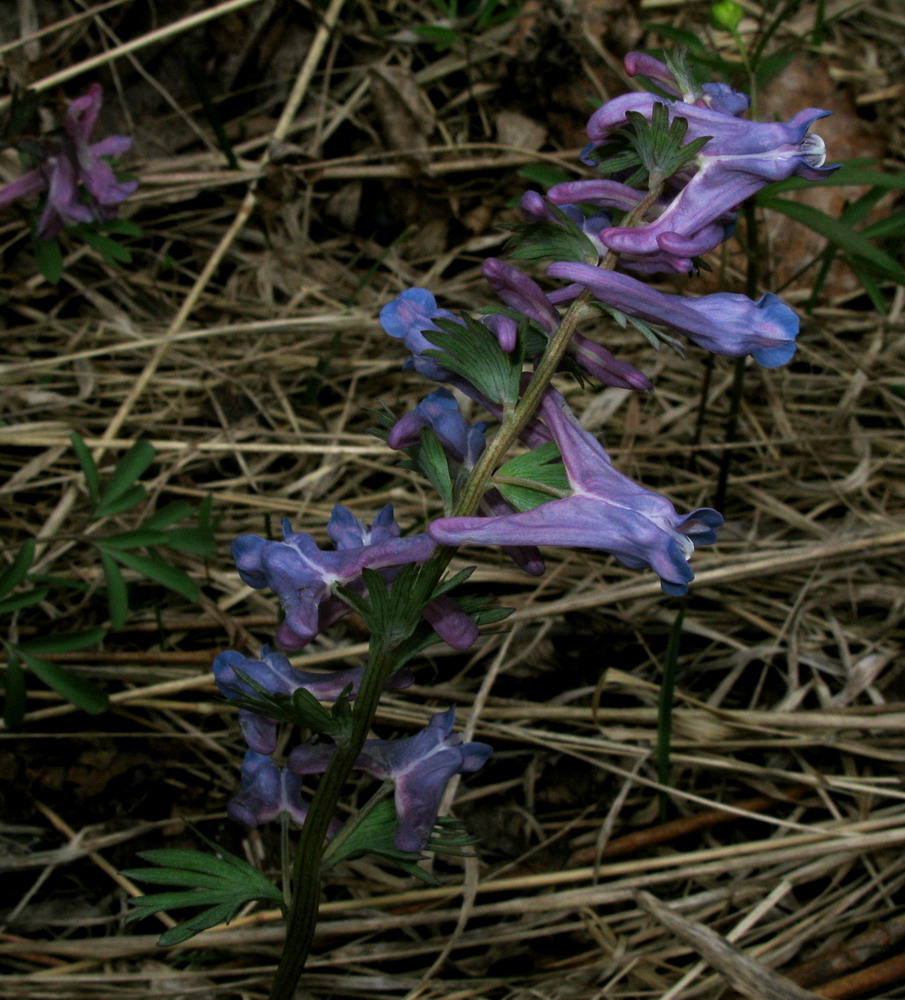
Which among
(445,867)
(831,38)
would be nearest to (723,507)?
(445,867)

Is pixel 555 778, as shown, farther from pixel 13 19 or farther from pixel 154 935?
pixel 13 19

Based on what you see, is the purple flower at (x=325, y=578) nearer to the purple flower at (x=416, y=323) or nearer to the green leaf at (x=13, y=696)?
the purple flower at (x=416, y=323)

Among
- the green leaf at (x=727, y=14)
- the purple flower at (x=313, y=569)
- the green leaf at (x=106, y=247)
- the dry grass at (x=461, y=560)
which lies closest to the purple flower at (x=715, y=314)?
the purple flower at (x=313, y=569)

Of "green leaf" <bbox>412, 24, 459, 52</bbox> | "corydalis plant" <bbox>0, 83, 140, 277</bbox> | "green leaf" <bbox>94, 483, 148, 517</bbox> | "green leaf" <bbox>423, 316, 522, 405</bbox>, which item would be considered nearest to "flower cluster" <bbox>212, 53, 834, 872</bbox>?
"green leaf" <bbox>423, 316, 522, 405</bbox>

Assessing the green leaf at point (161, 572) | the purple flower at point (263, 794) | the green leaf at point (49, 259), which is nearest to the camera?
the purple flower at point (263, 794)

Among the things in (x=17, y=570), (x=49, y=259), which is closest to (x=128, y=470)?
(x=17, y=570)
